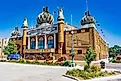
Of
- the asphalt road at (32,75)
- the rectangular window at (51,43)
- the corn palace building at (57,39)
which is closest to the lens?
the asphalt road at (32,75)

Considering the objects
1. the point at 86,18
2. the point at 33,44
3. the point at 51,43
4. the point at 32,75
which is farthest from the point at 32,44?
the point at 32,75

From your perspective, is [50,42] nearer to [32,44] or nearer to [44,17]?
[32,44]

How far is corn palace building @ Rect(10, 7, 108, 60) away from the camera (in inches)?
2028

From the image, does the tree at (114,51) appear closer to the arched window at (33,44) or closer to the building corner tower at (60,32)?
the building corner tower at (60,32)

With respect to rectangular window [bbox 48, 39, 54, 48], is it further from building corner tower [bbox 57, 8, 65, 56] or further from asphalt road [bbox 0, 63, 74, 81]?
asphalt road [bbox 0, 63, 74, 81]

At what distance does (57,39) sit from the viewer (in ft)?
188

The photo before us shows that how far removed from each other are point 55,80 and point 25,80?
7.97ft

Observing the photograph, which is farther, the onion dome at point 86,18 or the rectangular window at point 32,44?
the rectangular window at point 32,44

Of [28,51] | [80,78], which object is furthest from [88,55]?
[28,51]

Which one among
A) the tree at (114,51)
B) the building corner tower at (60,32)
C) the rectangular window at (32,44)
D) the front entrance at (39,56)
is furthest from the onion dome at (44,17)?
the tree at (114,51)

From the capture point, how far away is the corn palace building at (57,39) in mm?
51500

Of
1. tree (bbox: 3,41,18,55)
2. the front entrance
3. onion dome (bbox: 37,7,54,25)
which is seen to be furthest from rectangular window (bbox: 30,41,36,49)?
onion dome (bbox: 37,7,54,25)

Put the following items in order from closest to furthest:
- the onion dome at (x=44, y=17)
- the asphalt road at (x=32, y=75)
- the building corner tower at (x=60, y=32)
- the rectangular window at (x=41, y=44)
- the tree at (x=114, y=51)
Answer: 1. the asphalt road at (x=32, y=75)
2. the building corner tower at (x=60, y=32)
3. the rectangular window at (x=41, y=44)
4. the onion dome at (x=44, y=17)
5. the tree at (x=114, y=51)

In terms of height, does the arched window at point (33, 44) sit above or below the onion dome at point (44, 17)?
below
